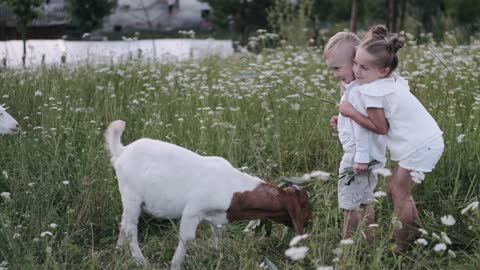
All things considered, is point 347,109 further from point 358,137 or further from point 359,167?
point 359,167

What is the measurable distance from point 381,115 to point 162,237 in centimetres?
142

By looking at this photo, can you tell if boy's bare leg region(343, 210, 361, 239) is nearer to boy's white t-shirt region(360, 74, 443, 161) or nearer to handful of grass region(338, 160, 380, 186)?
handful of grass region(338, 160, 380, 186)

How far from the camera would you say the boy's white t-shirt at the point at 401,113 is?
3652 millimetres

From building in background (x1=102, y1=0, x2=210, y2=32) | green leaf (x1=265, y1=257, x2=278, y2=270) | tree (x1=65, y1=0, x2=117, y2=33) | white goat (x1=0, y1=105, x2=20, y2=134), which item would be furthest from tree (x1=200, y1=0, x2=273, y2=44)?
green leaf (x1=265, y1=257, x2=278, y2=270)

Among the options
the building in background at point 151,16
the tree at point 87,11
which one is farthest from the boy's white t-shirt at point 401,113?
the building in background at point 151,16

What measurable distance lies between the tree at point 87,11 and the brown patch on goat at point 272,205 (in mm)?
8353

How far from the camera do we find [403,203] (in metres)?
3.58

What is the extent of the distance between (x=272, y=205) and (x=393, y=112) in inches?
28.3

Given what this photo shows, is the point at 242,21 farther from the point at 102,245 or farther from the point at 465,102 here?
the point at 102,245

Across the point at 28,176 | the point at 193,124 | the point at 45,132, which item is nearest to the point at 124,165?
the point at 28,176

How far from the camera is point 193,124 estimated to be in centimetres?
562

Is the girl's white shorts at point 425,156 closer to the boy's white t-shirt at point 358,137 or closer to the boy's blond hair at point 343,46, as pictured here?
the boy's white t-shirt at point 358,137

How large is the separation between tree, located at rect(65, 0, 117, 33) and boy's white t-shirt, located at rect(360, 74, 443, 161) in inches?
328

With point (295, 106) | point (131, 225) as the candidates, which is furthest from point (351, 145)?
point (295, 106)
